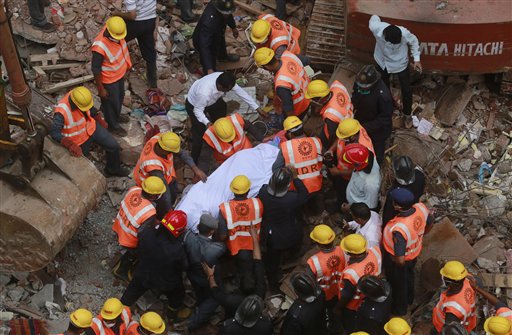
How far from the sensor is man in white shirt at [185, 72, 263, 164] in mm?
9742

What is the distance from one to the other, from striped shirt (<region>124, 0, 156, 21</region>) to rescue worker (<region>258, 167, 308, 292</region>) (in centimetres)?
316

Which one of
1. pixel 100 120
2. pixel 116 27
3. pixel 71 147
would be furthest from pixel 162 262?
pixel 116 27

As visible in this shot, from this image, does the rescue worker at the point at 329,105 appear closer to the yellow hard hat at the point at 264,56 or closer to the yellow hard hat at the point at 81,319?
the yellow hard hat at the point at 264,56

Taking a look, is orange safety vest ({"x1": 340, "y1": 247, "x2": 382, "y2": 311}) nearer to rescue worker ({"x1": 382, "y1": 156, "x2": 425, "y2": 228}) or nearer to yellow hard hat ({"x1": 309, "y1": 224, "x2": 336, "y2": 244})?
yellow hard hat ({"x1": 309, "y1": 224, "x2": 336, "y2": 244})

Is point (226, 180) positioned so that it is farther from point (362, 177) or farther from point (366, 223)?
point (366, 223)

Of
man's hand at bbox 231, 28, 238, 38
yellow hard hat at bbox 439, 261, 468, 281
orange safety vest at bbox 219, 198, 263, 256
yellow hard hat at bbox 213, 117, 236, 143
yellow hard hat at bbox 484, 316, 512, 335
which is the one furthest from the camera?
man's hand at bbox 231, 28, 238, 38

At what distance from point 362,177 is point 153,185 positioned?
2.36 meters

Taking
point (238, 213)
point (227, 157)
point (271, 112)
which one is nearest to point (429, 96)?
point (271, 112)

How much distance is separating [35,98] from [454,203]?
5.54m

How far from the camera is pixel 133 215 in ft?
28.0

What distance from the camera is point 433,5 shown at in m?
10.6

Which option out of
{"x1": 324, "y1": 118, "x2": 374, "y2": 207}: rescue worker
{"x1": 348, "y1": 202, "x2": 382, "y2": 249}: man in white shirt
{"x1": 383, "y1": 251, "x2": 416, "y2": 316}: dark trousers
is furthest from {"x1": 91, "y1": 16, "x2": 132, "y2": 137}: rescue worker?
{"x1": 383, "y1": 251, "x2": 416, "y2": 316}: dark trousers

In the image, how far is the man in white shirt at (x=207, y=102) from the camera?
9.74m

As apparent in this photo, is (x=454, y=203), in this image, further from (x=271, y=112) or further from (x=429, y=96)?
(x=271, y=112)
